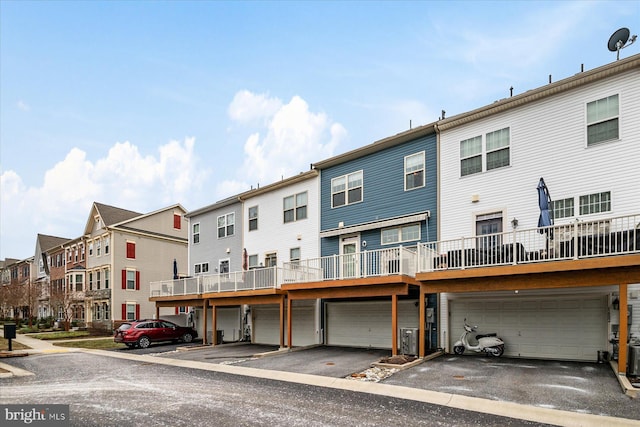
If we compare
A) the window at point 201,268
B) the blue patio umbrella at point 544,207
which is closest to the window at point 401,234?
the blue patio umbrella at point 544,207

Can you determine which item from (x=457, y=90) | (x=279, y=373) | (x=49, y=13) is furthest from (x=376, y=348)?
(x=49, y=13)

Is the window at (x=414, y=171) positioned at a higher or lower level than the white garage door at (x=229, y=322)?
higher

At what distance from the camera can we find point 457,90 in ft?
70.6

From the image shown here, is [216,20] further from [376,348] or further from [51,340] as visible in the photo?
[51,340]

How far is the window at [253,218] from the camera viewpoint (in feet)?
81.5

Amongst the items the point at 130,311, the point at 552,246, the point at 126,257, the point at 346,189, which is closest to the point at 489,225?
the point at 552,246

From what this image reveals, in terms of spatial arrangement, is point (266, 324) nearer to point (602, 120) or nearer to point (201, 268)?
point (201, 268)

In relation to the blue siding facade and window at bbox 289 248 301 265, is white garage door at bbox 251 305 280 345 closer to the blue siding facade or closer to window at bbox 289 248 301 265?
window at bbox 289 248 301 265

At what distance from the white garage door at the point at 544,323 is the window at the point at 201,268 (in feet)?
56.7

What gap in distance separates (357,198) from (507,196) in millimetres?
6839

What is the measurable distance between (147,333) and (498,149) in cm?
1900

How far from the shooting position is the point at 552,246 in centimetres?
1236

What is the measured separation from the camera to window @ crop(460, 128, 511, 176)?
1534 cm

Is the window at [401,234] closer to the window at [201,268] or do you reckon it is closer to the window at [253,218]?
the window at [253,218]
